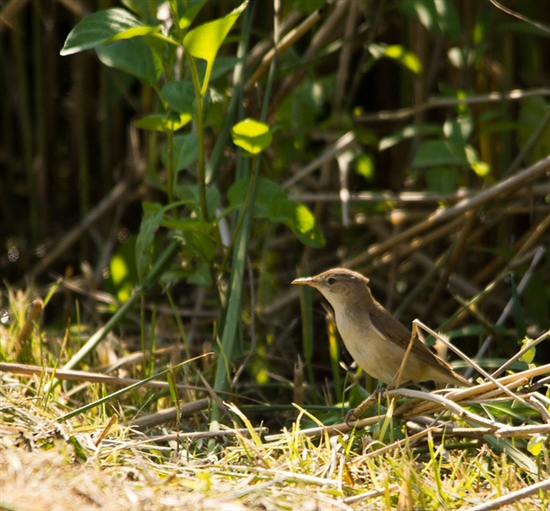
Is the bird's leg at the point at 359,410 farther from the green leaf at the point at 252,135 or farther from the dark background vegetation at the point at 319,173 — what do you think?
the green leaf at the point at 252,135

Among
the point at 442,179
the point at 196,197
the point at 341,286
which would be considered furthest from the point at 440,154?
the point at 196,197

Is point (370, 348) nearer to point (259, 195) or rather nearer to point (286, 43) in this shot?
point (259, 195)

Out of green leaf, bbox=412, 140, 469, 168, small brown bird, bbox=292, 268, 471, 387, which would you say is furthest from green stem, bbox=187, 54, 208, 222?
green leaf, bbox=412, 140, 469, 168

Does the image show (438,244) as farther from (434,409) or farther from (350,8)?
(434,409)

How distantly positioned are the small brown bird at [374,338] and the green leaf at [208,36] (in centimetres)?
115

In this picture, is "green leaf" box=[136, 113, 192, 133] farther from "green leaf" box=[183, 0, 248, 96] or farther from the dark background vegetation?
the dark background vegetation

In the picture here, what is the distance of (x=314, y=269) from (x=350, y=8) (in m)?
1.42

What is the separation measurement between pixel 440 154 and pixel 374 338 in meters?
1.04

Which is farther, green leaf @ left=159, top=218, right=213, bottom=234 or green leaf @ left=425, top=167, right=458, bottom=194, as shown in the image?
green leaf @ left=425, top=167, right=458, bottom=194

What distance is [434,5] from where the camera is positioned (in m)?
3.83

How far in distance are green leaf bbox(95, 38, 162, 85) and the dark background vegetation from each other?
21.2 inches

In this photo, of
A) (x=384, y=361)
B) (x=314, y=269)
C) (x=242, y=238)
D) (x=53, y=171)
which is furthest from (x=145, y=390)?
(x=53, y=171)

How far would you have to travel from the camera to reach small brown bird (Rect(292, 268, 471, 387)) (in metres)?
3.17

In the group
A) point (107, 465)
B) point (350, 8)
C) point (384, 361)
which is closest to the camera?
point (107, 465)
